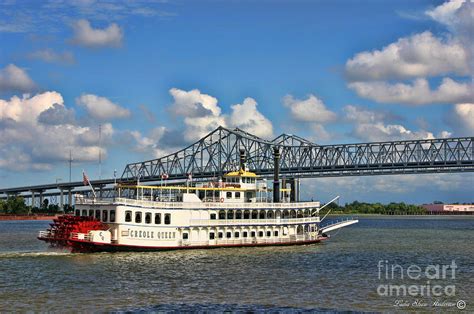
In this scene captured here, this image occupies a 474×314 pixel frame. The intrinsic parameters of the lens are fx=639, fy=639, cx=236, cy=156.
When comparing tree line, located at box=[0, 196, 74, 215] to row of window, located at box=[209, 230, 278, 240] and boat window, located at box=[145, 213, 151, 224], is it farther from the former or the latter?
boat window, located at box=[145, 213, 151, 224]

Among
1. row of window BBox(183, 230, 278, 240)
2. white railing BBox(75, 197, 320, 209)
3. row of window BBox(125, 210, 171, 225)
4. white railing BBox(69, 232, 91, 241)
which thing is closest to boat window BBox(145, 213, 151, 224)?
row of window BBox(125, 210, 171, 225)

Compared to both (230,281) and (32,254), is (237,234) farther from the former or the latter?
(230,281)

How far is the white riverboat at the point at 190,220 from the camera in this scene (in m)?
48.4

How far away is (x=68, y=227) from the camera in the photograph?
48.2 m

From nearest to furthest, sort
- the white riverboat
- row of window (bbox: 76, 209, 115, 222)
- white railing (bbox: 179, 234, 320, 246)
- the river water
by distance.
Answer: the river water → the white riverboat → row of window (bbox: 76, 209, 115, 222) → white railing (bbox: 179, 234, 320, 246)

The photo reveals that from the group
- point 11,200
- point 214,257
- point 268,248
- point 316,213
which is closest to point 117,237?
point 214,257

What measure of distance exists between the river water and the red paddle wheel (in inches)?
42.6

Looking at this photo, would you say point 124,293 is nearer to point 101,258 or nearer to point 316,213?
point 101,258

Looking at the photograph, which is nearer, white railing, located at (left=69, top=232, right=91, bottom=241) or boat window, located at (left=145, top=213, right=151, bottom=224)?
white railing, located at (left=69, top=232, right=91, bottom=241)

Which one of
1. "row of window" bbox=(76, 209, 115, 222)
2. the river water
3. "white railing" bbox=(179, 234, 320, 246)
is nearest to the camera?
the river water

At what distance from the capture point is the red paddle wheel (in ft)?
156

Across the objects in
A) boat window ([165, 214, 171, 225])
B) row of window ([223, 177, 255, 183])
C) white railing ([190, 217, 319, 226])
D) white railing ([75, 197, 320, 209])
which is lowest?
white railing ([190, 217, 319, 226])

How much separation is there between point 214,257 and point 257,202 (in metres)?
10.8

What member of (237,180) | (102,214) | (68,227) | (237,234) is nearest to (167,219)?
(102,214)
